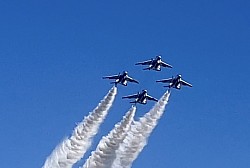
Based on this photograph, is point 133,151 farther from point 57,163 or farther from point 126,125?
point 57,163

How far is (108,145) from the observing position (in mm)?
103938

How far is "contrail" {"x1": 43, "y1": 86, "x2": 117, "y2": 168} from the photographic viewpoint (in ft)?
334

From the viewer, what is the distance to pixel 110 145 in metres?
104

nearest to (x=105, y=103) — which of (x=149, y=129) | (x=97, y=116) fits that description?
(x=97, y=116)

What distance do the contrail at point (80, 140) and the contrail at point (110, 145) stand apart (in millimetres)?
2763

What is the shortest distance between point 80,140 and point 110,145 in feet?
18.9

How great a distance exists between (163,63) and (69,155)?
25.2 meters

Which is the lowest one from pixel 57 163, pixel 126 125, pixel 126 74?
pixel 57 163

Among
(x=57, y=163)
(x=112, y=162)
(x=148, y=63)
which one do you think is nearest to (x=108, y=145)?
(x=112, y=162)

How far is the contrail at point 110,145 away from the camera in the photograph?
336ft

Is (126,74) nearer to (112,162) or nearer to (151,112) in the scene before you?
(151,112)

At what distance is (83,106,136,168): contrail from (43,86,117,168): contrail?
2763 mm

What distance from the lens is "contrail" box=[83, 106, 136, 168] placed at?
10250 centimetres

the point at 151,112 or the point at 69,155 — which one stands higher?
the point at 151,112
